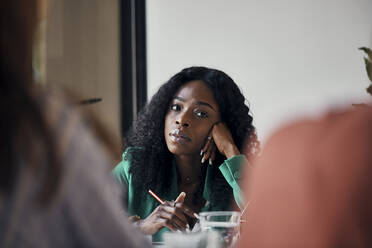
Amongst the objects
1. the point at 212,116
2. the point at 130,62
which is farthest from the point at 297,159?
the point at 130,62

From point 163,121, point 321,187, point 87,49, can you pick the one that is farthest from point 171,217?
point 87,49

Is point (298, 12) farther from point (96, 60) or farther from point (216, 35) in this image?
point (96, 60)

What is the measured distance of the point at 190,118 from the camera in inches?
73.4

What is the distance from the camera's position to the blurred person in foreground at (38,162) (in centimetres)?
35

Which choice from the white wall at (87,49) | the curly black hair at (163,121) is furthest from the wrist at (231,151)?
the white wall at (87,49)

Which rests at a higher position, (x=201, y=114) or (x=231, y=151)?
(x=201, y=114)

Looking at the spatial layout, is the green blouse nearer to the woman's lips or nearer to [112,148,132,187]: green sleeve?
[112,148,132,187]: green sleeve

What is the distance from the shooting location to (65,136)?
373 mm

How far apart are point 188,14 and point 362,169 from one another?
7.62ft

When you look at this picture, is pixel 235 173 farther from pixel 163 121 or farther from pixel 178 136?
pixel 163 121

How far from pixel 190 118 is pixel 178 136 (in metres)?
0.09

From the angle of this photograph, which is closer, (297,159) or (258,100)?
(297,159)

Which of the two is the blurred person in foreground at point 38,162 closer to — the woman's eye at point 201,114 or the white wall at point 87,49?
the woman's eye at point 201,114

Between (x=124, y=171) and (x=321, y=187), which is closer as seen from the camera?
(x=321, y=187)
